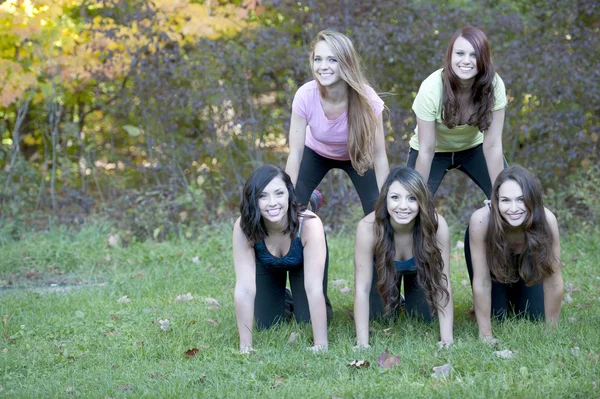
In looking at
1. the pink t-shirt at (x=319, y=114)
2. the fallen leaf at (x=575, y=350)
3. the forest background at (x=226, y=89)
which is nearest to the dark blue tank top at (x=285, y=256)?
the pink t-shirt at (x=319, y=114)

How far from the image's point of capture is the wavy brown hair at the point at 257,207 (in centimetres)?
455

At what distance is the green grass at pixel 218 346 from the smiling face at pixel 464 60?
1545 mm

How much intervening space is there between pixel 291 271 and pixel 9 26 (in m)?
4.99

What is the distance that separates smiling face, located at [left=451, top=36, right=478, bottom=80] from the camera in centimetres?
464

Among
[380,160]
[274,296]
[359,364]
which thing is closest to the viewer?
[359,364]

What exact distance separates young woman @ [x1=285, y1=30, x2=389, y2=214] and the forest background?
3.01m

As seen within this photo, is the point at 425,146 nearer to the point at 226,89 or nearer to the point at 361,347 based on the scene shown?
the point at 361,347

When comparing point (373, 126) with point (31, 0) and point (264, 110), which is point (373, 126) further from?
point (31, 0)

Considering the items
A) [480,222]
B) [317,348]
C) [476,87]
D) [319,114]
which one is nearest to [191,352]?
[317,348]

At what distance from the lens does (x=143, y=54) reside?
339 inches

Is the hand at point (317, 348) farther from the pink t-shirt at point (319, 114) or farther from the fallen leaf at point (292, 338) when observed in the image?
the pink t-shirt at point (319, 114)

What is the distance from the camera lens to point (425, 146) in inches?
191

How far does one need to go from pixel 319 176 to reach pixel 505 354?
5.86 ft

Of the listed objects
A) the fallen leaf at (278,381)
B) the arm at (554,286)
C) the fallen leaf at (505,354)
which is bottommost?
the fallen leaf at (278,381)
